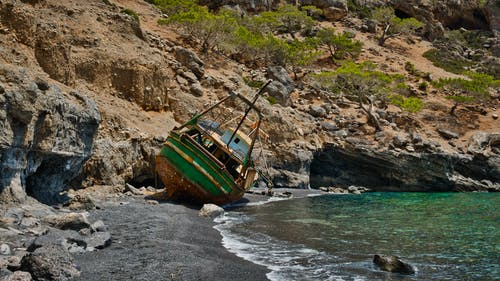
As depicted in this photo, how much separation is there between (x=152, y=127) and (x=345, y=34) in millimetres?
50347

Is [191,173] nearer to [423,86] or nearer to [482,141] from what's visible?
[482,141]

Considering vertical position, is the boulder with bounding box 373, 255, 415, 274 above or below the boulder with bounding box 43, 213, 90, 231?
above

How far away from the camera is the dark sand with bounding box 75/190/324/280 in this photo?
25.2 ft

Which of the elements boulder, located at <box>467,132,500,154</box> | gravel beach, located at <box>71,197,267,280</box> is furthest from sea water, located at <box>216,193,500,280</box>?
boulder, located at <box>467,132,500,154</box>

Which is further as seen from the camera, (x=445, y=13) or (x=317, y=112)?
(x=445, y=13)

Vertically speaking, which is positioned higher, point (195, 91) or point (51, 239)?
point (195, 91)

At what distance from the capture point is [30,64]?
16312 millimetres

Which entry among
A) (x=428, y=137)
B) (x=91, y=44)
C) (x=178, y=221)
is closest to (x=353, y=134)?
(x=428, y=137)

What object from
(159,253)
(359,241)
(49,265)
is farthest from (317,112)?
(49,265)

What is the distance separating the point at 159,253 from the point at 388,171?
3354 centimetres

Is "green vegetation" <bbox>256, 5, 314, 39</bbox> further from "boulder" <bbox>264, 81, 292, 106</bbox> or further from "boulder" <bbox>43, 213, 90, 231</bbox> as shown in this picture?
"boulder" <bbox>43, 213, 90, 231</bbox>

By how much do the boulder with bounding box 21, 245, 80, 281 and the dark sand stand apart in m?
0.27

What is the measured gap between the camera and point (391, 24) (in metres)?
75.9

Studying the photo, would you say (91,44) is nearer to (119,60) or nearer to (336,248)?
(119,60)
